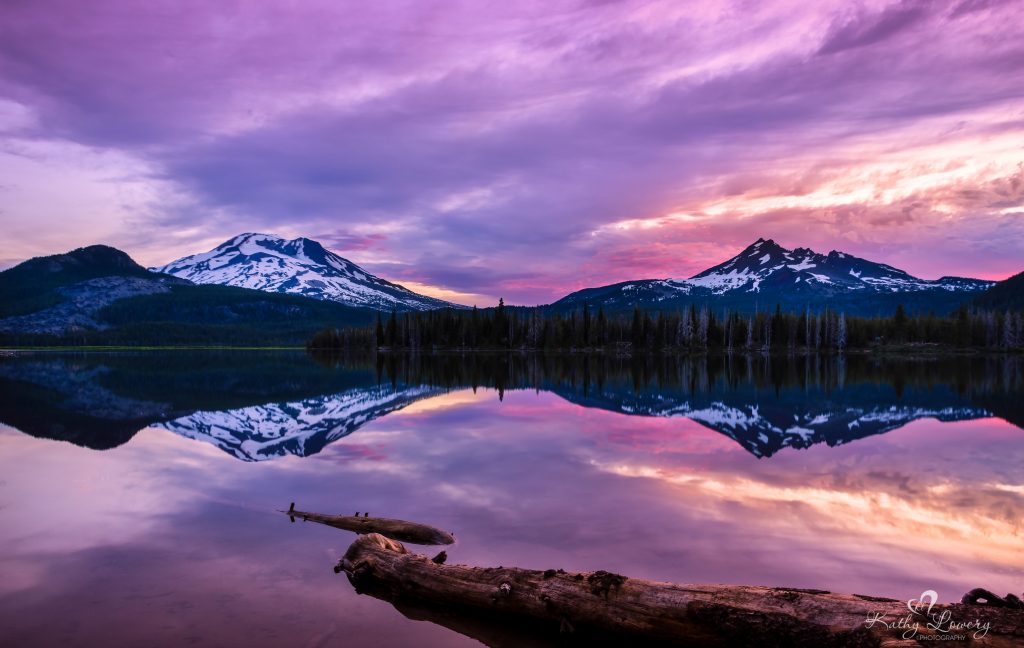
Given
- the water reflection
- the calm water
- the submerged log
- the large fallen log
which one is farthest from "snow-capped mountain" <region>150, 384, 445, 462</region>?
the large fallen log

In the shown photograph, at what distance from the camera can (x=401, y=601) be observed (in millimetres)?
11438

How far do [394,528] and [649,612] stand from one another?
24.1 ft

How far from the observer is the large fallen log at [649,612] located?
27.7 feet

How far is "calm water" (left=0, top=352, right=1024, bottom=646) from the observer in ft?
37.4

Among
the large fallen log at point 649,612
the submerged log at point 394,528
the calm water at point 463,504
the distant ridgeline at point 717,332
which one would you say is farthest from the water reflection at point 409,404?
the distant ridgeline at point 717,332

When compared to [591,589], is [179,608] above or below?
below

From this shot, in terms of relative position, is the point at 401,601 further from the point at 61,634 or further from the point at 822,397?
the point at 822,397

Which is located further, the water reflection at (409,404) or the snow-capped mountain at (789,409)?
the water reflection at (409,404)

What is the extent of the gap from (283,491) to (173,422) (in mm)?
20334

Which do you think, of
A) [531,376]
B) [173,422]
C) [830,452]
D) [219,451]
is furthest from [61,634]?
[531,376]

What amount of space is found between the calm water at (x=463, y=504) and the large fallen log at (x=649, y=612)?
695mm

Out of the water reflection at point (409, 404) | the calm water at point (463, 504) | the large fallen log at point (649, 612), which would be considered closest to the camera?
the large fallen log at point (649, 612)

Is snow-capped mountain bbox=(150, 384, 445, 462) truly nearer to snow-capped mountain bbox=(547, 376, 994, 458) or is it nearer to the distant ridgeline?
snow-capped mountain bbox=(547, 376, 994, 458)

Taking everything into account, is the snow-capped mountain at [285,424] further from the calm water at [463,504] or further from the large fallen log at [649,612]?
the large fallen log at [649,612]
